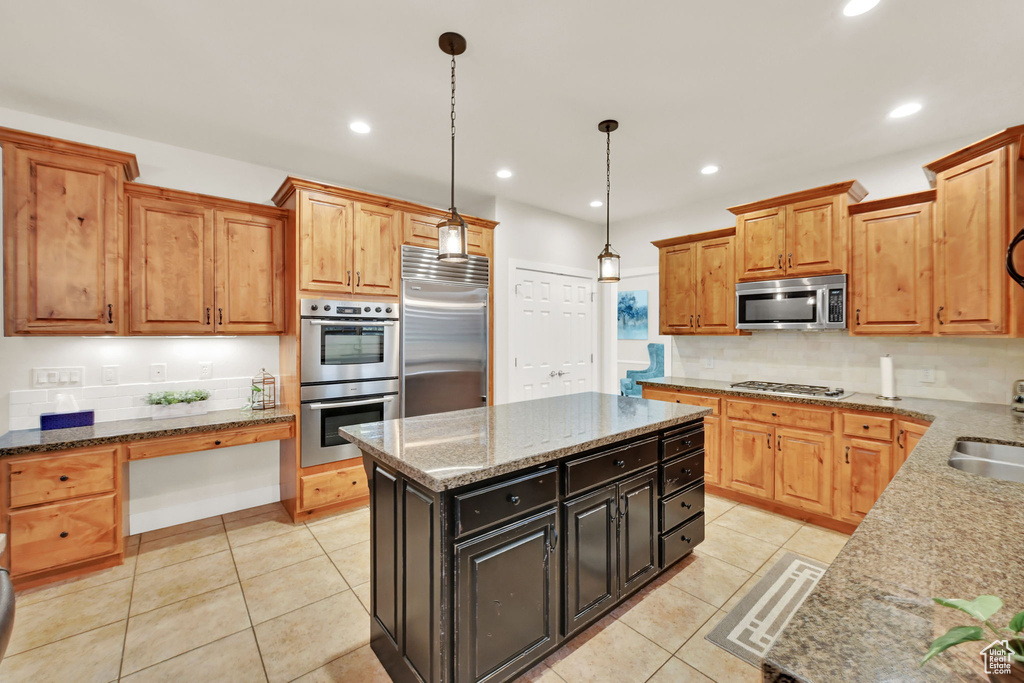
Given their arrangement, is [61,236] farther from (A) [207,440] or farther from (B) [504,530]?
(B) [504,530]

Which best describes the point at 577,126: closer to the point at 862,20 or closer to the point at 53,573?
the point at 862,20

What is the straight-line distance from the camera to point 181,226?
3082 mm

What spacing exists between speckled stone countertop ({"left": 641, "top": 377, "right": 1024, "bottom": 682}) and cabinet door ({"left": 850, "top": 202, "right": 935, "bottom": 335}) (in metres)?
2.06

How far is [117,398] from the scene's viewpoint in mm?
3080

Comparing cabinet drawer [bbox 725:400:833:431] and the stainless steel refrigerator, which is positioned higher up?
the stainless steel refrigerator

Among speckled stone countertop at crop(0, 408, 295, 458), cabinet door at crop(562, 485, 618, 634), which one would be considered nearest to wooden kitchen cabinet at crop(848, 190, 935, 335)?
cabinet door at crop(562, 485, 618, 634)

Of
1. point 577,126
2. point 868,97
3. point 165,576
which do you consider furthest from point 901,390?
point 165,576

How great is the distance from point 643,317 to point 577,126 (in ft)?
9.28

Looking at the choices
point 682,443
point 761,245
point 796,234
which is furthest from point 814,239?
point 682,443

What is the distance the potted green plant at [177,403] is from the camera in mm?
3141

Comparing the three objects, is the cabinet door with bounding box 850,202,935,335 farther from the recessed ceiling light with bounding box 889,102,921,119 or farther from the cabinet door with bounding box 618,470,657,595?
the cabinet door with bounding box 618,470,657,595

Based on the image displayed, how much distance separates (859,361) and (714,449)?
135 cm

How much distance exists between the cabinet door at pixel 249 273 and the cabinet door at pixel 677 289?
3.53 meters

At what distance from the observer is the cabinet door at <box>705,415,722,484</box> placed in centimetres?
374
